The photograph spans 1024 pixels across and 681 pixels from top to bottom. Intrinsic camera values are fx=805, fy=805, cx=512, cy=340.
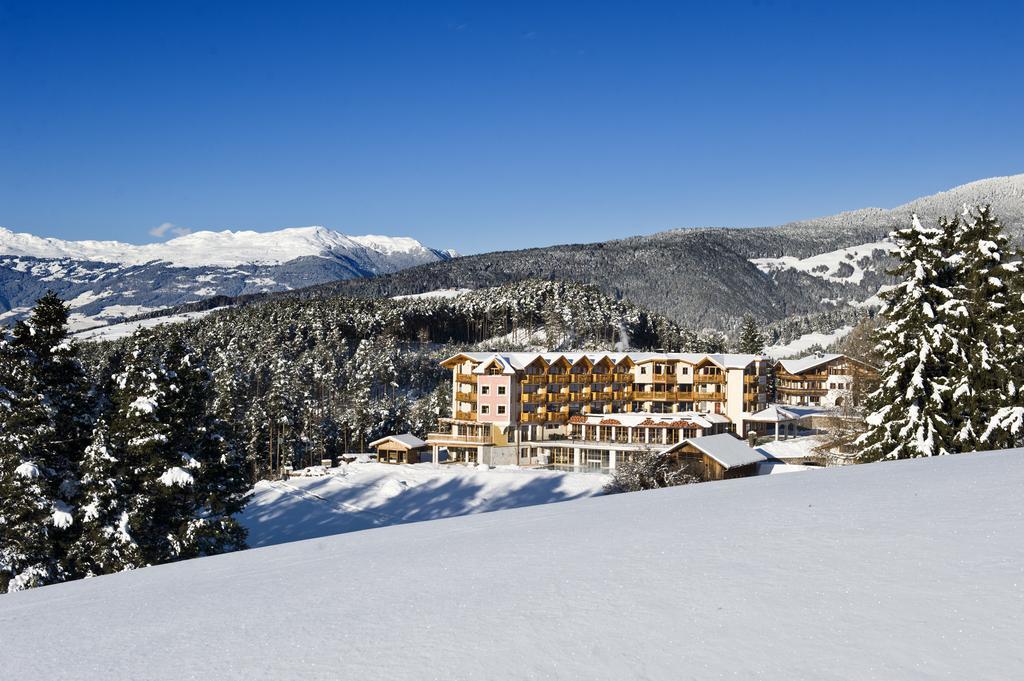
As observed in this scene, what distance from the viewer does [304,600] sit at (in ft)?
29.1

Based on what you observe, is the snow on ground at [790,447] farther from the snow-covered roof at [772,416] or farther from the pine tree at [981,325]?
the pine tree at [981,325]

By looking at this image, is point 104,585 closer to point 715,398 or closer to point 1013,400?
point 1013,400

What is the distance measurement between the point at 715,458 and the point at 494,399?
22.7 m

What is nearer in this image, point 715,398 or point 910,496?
point 910,496

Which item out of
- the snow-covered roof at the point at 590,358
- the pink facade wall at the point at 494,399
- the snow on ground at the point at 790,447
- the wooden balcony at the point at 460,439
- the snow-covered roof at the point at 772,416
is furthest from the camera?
the snow-covered roof at the point at 772,416

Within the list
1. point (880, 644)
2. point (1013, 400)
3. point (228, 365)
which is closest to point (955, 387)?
point (1013, 400)

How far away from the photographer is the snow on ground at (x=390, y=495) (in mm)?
44688

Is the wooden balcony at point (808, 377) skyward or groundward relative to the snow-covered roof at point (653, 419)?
skyward

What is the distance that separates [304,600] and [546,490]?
140 ft

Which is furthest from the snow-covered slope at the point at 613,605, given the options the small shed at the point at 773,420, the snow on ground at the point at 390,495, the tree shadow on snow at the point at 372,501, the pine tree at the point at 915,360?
the small shed at the point at 773,420

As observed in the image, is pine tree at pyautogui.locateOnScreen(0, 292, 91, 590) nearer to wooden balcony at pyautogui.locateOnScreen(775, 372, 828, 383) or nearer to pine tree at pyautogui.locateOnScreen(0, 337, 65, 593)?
pine tree at pyautogui.locateOnScreen(0, 337, 65, 593)

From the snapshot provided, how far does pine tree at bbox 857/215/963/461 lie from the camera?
77.8ft

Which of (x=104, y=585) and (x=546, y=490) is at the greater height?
(x=104, y=585)

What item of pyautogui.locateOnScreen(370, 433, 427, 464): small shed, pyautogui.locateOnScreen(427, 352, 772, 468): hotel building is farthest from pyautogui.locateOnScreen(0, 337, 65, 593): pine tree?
pyautogui.locateOnScreen(427, 352, 772, 468): hotel building
